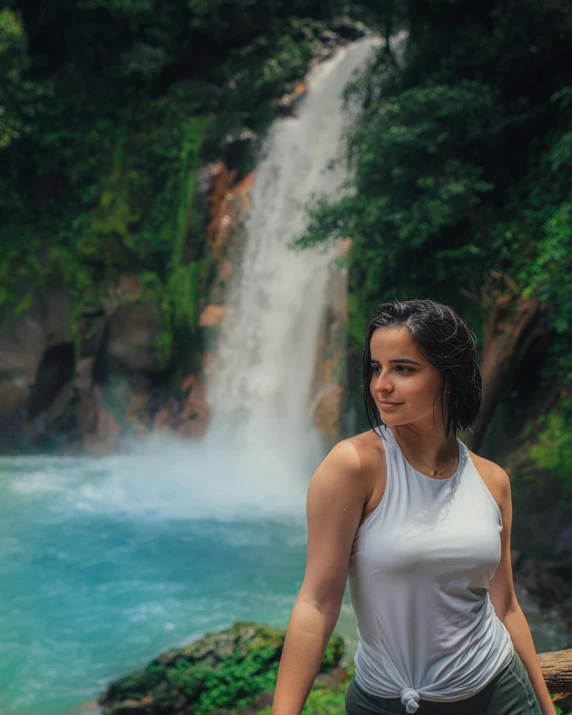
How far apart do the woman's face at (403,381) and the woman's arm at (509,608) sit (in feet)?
1.02

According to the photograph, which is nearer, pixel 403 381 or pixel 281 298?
pixel 403 381

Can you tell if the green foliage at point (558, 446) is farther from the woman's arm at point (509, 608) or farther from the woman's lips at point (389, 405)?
the woman's lips at point (389, 405)

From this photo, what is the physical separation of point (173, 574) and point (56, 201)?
945 cm

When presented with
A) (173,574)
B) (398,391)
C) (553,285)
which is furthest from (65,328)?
(398,391)

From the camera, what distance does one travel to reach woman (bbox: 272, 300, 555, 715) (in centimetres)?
131

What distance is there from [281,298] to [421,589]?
35.6ft

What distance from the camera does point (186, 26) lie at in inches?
573

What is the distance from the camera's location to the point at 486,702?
140 centimetres

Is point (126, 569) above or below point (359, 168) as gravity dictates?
below

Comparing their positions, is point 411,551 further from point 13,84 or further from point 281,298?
point 13,84

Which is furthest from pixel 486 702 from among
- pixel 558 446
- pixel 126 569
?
pixel 126 569

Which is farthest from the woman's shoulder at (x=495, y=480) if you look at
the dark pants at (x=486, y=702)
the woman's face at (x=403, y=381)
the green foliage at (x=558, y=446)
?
the green foliage at (x=558, y=446)

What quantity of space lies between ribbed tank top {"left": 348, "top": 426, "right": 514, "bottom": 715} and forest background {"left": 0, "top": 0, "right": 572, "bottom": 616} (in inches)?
203

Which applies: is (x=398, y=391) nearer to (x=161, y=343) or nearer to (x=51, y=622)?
(x=51, y=622)
